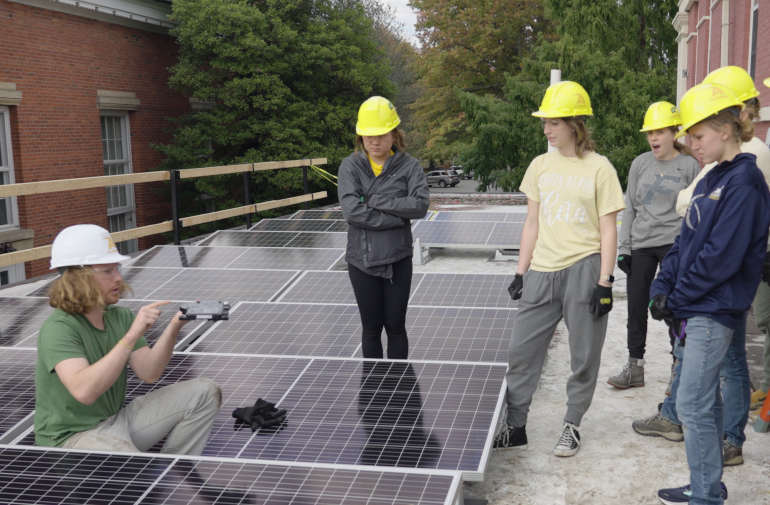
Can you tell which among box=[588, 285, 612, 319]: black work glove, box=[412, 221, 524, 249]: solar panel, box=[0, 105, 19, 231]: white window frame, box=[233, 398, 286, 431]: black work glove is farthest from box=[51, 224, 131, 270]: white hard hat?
box=[0, 105, 19, 231]: white window frame

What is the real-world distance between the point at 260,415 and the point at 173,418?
1.40 ft

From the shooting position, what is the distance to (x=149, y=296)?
6273 mm

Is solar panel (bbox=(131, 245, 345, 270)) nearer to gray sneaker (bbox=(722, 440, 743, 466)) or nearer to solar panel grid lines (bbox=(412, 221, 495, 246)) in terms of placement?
solar panel grid lines (bbox=(412, 221, 495, 246))

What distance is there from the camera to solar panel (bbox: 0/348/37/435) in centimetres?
356

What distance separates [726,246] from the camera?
9.57 feet

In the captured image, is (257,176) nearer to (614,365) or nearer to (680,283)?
(614,365)

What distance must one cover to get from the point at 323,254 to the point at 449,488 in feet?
19.5

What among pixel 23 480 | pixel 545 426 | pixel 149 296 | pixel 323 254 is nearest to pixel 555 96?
pixel 545 426

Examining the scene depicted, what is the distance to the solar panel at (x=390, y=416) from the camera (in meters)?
3.12

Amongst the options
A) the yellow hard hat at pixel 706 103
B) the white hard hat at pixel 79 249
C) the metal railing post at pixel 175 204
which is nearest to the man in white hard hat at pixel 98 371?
the white hard hat at pixel 79 249

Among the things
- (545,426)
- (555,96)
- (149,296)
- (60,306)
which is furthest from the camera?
(149,296)

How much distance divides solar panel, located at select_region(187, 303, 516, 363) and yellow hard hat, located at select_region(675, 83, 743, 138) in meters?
1.94

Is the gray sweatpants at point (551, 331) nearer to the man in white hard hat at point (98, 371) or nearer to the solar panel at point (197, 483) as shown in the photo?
the solar panel at point (197, 483)

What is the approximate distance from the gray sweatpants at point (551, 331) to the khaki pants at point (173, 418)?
5.25 ft
